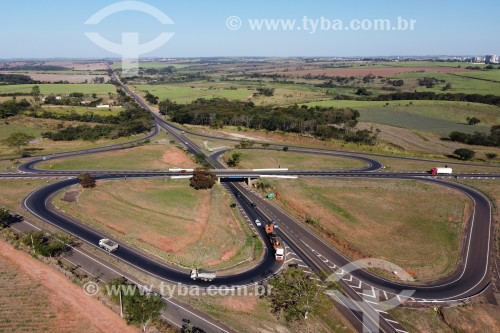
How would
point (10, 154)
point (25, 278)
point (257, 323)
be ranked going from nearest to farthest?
point (257, 323) < point (25, 278) < point (10, 154)

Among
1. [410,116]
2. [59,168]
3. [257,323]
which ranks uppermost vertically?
[410,116]

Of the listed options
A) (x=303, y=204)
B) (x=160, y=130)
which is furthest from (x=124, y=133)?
(x=303, y=204)

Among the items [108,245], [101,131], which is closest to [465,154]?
[108,245]

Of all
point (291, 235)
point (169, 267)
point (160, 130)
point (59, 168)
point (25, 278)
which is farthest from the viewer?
point (160, 130)

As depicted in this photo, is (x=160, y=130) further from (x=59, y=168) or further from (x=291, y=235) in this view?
(x=291, y=235)

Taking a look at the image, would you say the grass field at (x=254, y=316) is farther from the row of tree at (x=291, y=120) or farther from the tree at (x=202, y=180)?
the row of tree at (x=291, y=120)

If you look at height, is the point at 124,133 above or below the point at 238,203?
above

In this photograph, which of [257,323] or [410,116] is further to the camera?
[410,116]

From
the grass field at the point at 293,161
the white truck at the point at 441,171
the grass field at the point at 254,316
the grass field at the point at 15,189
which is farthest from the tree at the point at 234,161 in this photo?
the grass field at the point at 254,316
